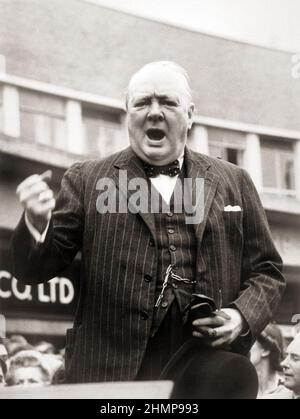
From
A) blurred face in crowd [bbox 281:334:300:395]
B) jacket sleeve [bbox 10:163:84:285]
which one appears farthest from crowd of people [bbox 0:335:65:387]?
blurred face in crowd [bbox 281:334:300:395]

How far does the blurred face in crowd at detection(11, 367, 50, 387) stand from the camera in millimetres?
2830

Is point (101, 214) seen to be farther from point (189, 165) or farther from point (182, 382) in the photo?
point (182, 382)

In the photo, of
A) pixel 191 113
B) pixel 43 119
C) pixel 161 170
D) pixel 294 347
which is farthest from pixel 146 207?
pixel 294 347

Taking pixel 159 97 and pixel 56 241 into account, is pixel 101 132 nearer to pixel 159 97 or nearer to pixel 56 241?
pixel 159 97

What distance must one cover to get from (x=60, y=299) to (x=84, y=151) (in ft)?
1.96

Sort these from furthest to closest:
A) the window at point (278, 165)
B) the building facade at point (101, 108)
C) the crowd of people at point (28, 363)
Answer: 1. the window at point (278, 165)
2. the building facade at point (101, 108)
3. the crowd of people at point (28, 363)

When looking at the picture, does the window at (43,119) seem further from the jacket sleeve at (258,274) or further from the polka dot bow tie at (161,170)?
the jacket sleeve at (258,274)

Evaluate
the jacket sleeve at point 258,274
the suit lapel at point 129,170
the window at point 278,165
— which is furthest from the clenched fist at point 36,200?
the window at point 278,165

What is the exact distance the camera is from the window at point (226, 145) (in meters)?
3.07

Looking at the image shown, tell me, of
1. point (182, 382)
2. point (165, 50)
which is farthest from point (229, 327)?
point (165, 50)

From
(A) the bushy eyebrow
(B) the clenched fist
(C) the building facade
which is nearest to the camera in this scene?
(B) the clenched fist

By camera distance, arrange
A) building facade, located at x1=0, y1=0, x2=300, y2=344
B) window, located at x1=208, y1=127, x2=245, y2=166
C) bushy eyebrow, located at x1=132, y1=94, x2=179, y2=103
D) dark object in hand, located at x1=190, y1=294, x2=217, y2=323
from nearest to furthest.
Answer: dark object in hand, located at x1=190, y1=294, x2=217, y2=323 → bushy eyebrow, located at x1=132, y1=94, x2=179, y2=103 → building facade, located at x1=0, y1=0, x2=300, y2=344 → window, located at x1=208, y1=127, x2=245, y2=166

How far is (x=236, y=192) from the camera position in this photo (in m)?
2.78

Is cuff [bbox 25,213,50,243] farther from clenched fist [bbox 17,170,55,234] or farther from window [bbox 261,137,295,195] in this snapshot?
window [bbox 261,137,295,195]
